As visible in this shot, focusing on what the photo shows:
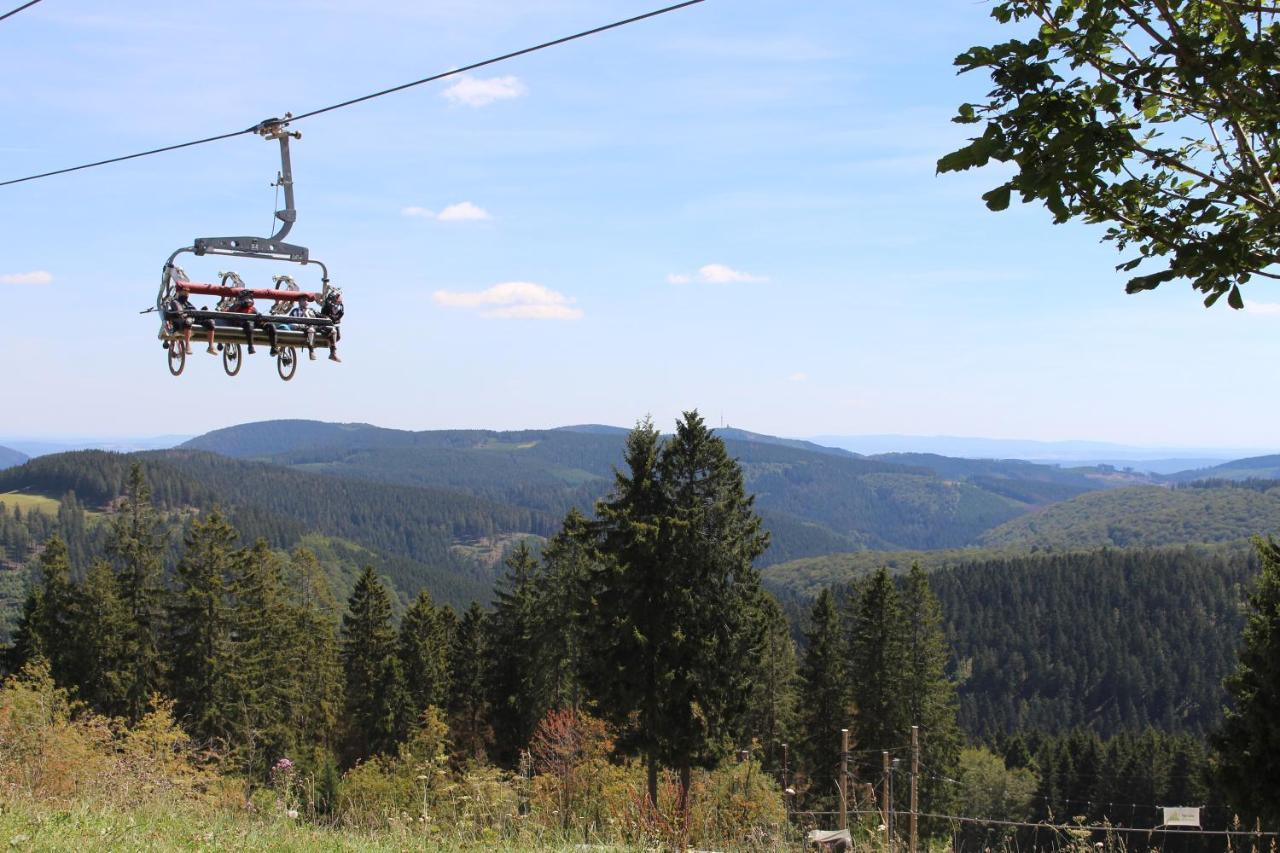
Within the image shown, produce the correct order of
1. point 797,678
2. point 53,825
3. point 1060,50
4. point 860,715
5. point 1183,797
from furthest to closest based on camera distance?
point 1183,797 → point 797,678 → point 860,715 → point 53,825 → point 1060,50

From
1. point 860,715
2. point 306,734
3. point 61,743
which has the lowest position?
point 306,734

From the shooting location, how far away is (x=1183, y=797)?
6800cm

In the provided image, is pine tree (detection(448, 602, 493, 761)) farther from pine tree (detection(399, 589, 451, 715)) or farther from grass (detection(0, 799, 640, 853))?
grass (detection(0, 799, 640, 853))

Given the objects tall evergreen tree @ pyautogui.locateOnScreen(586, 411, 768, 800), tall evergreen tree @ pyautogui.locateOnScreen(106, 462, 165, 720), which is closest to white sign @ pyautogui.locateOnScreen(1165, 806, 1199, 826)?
tall evergreen tree @ pyautogui.locateOnScreen(586, 411, 768, 800)

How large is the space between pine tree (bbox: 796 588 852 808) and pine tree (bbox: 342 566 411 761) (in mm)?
18399

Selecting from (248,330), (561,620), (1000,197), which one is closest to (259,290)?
(248,330)

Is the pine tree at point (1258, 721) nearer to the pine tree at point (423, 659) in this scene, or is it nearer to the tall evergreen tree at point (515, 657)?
the tall evergreen tree at point (515, 657)

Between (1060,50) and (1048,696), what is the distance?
168m

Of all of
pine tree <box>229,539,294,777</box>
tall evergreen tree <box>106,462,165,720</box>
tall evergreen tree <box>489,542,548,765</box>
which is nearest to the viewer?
tall evergreen tree <box>106,462,165,720</box>

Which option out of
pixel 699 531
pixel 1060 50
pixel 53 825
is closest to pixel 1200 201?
pixel 1060 50

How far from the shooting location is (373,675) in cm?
5119

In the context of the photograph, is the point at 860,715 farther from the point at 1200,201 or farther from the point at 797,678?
the point at 1200,201

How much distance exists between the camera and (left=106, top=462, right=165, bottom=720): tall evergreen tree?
43.6 metres

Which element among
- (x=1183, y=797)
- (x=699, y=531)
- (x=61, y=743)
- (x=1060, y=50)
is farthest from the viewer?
(x=1183, y=797)
